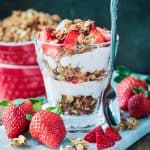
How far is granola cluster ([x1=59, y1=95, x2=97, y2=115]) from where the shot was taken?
1.09 meters

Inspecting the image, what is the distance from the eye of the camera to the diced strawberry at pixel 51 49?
1060 millimetres

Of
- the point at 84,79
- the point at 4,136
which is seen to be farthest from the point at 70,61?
the point at 4,136

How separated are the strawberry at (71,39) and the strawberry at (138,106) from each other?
0.16 m

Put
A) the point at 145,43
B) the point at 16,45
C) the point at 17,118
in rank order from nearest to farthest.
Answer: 1. the point at 17,118
2. the point at 16,45
3. the point at 145,43

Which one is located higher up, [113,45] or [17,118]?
[113,45]

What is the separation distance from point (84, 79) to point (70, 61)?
0.04m

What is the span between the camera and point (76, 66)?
3.47 feet

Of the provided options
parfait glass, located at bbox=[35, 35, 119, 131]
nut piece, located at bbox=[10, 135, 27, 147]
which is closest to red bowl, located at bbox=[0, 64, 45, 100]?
parfait glass, located at bbox=[35, 35, 119, 131]

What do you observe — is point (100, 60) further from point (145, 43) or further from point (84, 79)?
point (145, 43)

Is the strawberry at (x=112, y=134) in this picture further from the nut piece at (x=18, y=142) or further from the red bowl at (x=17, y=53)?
the red bowl at (x=17, y=53)

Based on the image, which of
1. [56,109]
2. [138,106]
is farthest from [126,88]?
[56,109]

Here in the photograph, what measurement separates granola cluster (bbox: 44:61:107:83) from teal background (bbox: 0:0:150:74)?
14.0 inches

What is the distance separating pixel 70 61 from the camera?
1.05m

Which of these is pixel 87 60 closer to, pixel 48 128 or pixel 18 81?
pixel 48 128
